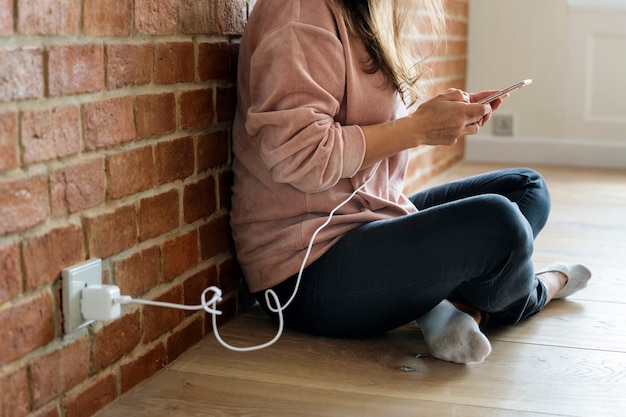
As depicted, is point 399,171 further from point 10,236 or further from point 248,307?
point 10,236

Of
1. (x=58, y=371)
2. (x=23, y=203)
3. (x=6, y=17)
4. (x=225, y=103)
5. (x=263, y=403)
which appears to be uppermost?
(x=6, y=17)

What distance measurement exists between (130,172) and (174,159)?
15cm

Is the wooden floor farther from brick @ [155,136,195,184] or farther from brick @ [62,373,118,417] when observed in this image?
brick @ [155,136,195,184]

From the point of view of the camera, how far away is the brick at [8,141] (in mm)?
1026

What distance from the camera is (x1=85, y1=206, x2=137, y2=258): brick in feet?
4.04

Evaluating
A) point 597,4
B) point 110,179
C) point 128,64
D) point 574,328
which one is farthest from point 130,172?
point 597,4

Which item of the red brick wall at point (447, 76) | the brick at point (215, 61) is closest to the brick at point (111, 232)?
the brick at point (215, 61)

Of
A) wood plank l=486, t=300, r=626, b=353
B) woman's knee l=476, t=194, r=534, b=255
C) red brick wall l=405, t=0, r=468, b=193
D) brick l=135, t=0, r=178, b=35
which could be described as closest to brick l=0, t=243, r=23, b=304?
brick l=135, t=0, r=178, b=35

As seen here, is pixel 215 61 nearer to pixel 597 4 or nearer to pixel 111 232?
pixel 111 232

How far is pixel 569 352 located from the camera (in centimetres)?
157

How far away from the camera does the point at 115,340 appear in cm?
132

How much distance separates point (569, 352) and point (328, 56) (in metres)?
0.70

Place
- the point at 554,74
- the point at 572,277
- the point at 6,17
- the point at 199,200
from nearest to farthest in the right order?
the point at 6,17
the point at 199,200
the point at 572,277
the point at 554,74

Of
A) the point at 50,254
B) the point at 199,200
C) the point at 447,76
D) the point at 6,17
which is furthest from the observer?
the point at 447,76
